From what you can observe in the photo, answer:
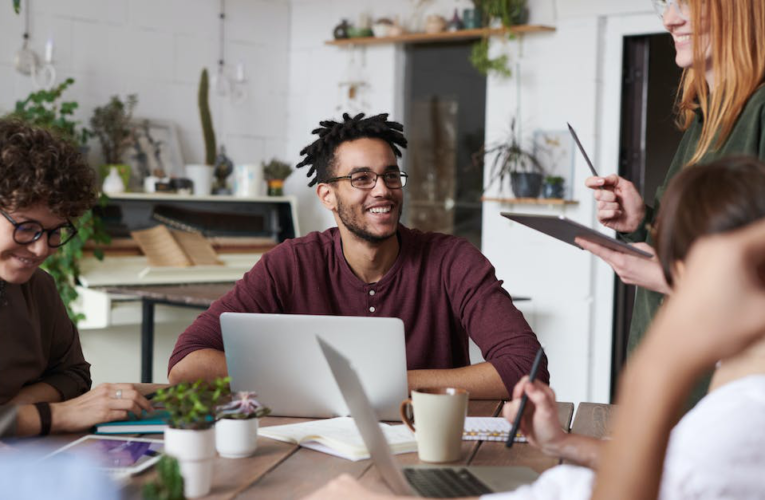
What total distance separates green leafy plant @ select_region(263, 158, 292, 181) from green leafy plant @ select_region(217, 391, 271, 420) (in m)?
3.54

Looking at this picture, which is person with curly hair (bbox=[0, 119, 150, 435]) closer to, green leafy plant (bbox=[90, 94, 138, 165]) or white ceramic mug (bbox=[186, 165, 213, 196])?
green leafy plant (bbox=[90, 94, 138, 165])

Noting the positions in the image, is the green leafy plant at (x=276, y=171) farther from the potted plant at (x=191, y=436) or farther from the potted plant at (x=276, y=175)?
the potted plant at (x=191, y=436)

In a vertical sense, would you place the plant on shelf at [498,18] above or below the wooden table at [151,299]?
above

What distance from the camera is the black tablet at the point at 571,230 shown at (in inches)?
56.1

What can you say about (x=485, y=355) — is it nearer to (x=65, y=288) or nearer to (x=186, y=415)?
(x=186, y=415)

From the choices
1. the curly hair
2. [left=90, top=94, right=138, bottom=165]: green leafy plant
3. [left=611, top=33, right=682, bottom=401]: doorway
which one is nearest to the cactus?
[left=90, top=94, right=138, bottom=165]: green leafy plant

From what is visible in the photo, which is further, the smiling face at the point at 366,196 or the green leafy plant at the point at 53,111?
the green leafy plant at the point at 53,111

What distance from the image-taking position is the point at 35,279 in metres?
1.84

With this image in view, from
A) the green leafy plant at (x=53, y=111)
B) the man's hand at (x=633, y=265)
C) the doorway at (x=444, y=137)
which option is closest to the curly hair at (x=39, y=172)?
the man's hand at (x=633, y=265)

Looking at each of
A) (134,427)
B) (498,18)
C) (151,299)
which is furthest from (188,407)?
(498,18)

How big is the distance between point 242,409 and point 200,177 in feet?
11.0

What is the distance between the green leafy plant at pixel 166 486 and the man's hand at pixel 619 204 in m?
1.29

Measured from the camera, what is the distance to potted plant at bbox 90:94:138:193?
4.30 m

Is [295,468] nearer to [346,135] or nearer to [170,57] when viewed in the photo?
[346,135]
